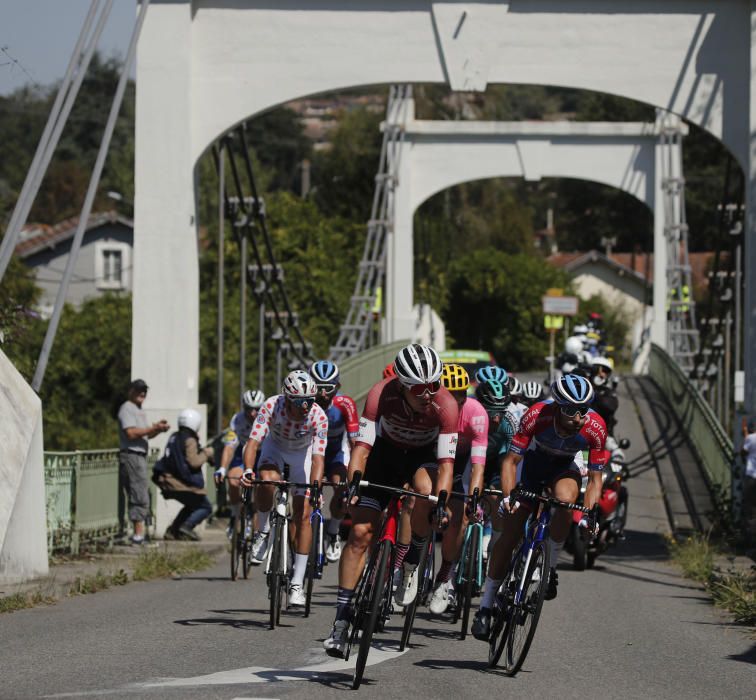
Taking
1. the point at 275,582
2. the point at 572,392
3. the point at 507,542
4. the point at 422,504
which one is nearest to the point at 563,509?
the point at 507,542

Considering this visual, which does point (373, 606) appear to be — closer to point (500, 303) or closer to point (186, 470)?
point (186, 470)

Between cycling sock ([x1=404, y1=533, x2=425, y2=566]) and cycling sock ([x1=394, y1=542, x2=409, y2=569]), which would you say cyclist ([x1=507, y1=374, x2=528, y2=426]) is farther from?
cycling sock ([x1=394, y1=542, x2=409, y2=569])

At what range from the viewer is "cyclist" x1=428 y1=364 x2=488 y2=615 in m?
11.0

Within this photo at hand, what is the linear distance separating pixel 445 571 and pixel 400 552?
2.24 meters

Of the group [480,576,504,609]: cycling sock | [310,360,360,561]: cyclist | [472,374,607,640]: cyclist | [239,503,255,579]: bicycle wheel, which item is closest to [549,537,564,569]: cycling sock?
[472,374,607,640]: cyclist

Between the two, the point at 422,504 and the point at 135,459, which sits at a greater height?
the point at 422,504

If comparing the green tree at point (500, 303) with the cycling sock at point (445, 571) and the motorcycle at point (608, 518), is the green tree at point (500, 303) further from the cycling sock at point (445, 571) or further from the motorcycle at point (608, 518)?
the cycling sock at point (445, 571)

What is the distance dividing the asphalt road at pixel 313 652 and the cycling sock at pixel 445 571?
14.6 inches

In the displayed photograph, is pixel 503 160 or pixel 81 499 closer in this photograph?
pixel 81 499

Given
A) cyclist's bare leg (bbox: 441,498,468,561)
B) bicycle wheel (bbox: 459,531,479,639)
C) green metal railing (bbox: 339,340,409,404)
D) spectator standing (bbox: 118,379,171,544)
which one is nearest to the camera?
bicycle wheel (bbox: 459,531,479,639)

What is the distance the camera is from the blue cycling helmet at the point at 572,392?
10.0 meters

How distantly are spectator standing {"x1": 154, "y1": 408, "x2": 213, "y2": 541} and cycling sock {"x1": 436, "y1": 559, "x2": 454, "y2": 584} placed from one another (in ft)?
27.1

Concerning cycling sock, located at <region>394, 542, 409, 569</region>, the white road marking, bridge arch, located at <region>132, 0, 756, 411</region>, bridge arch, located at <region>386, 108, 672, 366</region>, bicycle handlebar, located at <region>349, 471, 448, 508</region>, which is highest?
bridge arch, located at <region>386, 108, 672, 366</region>

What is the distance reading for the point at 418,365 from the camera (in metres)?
9.19
